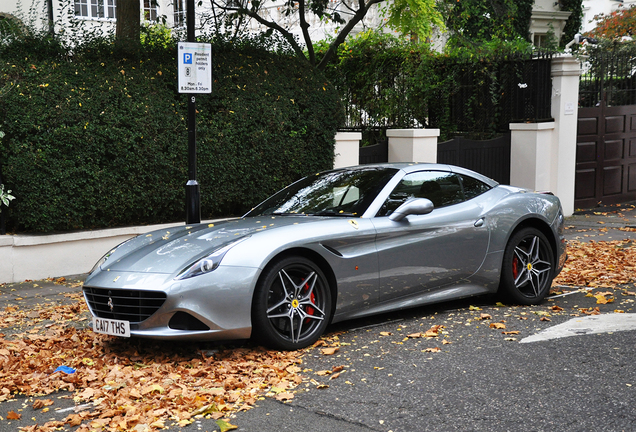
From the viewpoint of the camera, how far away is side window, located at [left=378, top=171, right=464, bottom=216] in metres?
6.77

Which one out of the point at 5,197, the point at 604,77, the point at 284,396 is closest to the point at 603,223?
the point at 604,77

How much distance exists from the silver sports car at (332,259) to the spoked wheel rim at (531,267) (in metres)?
0.01

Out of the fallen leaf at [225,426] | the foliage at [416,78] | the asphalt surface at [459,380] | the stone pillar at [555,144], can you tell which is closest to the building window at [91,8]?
the foliage at [416,78]

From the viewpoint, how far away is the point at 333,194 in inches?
273

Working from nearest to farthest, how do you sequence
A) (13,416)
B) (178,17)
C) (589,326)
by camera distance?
1. (13,416)
2. (589,326)
3. (178,17)

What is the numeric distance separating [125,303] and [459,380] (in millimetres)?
2418

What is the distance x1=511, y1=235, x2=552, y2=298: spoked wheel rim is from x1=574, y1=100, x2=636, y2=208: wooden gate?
872 cm

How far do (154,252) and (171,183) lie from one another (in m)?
4.70

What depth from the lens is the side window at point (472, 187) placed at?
7.33 m

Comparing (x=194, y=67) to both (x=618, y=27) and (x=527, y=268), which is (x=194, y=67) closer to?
(x=527, y=268)

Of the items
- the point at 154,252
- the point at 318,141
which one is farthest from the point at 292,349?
the point at 318,141

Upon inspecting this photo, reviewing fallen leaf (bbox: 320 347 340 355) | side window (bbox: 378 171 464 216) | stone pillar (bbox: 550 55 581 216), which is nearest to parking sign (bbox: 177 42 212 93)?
side window (bbox: 378 171 464 216)

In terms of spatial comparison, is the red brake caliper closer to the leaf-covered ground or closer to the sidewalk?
the leaf-covered ground

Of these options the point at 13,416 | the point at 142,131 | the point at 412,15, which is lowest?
the point at 13,416
